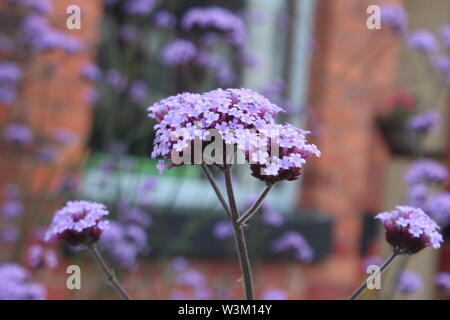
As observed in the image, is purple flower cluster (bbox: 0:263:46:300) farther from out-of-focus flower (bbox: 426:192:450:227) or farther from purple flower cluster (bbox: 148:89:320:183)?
out-of-focus flower (bbox: 426:192:450:227)

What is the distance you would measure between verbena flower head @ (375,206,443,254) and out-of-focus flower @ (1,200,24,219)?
1.89 m

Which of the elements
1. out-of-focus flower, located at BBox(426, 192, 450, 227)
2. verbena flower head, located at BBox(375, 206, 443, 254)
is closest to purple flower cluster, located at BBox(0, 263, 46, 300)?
verbena flower head, located at BBox(375, 206, 443, 254)

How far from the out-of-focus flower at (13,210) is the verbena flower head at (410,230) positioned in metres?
1.89

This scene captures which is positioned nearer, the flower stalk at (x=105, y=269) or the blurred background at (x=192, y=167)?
the flower stalk at (x=105, y=269)

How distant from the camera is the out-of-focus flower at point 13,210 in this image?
2.54 metres

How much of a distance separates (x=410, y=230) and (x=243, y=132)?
273 millimetres

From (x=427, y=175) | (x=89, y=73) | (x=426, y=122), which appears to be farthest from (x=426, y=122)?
(x=89, y=73)

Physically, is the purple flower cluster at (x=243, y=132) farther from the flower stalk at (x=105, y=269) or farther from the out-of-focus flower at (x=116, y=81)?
the out-of-focus flower at (x=116, y=81)

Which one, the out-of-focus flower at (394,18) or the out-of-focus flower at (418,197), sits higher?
the out-of-focus flower at (394,18)

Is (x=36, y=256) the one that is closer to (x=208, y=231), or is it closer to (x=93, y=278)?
(x=93, y=278)

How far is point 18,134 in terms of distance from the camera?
2.54 m

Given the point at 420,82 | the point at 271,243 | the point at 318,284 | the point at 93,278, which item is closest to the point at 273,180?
the point at 93,278

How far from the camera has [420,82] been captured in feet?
16.3

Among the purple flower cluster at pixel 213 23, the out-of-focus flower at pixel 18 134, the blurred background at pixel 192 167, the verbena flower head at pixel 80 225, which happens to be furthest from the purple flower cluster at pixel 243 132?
the out-of-focus flower at pixel 18 134
